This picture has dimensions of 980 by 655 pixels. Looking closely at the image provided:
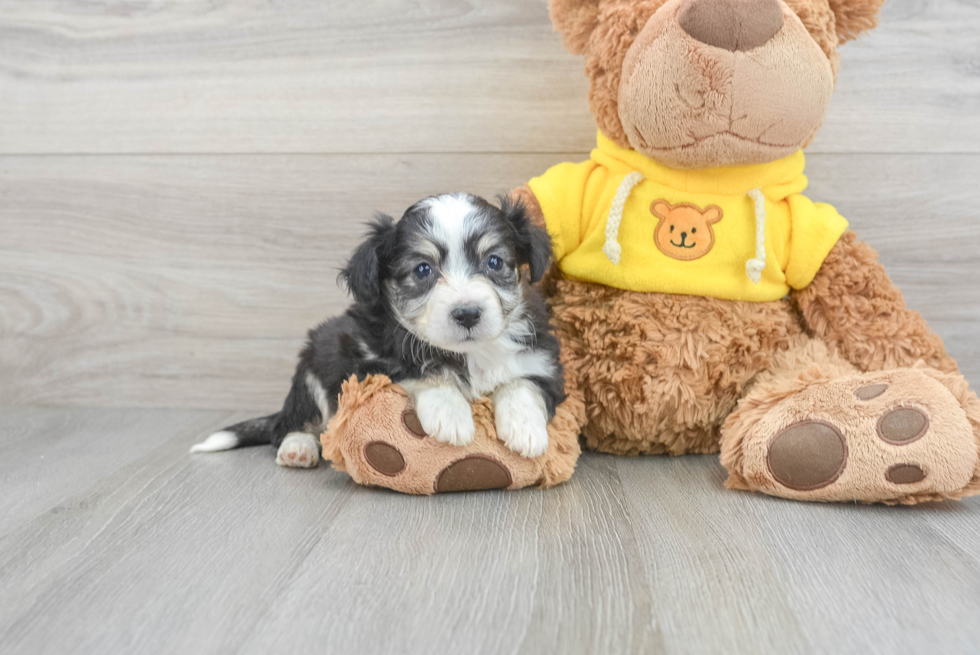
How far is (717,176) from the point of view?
5.85 feet

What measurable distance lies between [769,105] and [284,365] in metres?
1.65

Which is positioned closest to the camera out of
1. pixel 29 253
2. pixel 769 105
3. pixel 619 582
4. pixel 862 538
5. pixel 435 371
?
pixel 619 582

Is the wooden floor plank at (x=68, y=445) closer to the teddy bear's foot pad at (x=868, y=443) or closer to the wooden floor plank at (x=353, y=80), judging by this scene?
the wooden floor plank at (x=353, y=80)

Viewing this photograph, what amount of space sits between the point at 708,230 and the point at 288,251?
130cm

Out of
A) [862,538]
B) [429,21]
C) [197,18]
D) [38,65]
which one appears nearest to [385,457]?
[862,538]

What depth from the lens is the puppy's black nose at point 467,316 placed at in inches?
58.2

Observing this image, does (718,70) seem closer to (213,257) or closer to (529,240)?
(529,240)

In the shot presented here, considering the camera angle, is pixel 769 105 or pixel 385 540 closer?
pixel 385 540

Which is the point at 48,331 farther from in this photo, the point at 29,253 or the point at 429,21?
the point at 429,21

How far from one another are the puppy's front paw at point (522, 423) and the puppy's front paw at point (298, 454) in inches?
21.8

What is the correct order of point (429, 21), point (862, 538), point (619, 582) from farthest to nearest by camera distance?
1. point (429, 21)
2. point (862, 538)
3. point (619, 582)

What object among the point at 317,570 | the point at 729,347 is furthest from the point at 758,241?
the point at 317,570

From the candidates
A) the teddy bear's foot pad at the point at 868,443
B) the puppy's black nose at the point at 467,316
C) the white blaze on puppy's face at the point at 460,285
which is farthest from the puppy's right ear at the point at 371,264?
the teddy bear's foot pad at the point at 868,443

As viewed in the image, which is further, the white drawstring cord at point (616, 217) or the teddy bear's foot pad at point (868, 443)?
the white drawstring cord at point (616, 217)
